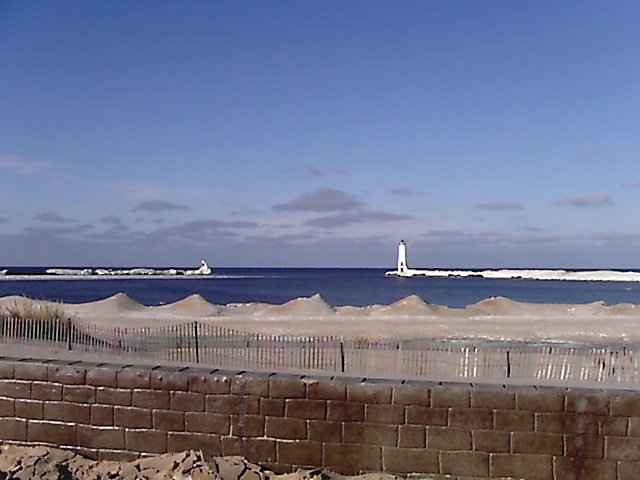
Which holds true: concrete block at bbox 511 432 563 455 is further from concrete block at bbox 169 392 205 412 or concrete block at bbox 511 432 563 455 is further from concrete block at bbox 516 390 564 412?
concrete block at bbox 169 392 205 412

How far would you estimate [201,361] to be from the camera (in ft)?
61.6

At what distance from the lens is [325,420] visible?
5.85 m

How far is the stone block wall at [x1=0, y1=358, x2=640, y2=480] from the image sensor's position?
546cm

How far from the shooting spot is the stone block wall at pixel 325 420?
5465 mm

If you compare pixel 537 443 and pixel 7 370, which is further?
pixel 7 370

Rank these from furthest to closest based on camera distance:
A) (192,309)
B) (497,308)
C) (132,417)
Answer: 1. (497,308)
2. (192,309)
3. (132,417)

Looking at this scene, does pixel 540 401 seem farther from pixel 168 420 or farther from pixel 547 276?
pixel 547 276

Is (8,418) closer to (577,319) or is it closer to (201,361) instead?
(201,361)

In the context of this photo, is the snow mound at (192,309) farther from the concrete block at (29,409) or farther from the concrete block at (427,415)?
the concrete block at (427,415)

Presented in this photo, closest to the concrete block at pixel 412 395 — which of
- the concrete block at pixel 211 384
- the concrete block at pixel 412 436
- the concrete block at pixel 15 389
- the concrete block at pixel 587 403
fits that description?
the concrete block at pixel 412 436

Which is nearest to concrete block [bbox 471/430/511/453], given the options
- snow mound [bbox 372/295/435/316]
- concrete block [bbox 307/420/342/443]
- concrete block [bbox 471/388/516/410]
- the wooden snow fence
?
concrete block [bbox 471/388/516/410]

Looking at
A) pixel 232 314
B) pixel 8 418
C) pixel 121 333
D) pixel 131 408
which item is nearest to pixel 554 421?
pixel 131 408

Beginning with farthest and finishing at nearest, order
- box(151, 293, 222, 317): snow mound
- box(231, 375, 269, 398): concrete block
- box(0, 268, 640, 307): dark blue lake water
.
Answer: box(0, 268, 640, 307): dark blue lake water < box(151, 293, 222, 317): snow mound < box(231, 375, 269, 398): concrete block

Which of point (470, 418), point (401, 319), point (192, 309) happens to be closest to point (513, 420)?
point (470, 418)
